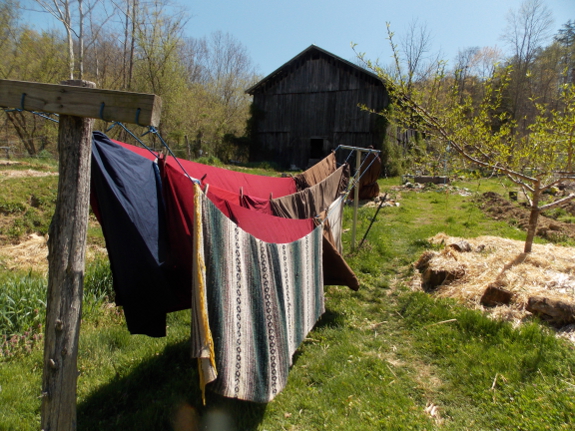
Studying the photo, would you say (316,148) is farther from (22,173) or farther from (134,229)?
(134,229)

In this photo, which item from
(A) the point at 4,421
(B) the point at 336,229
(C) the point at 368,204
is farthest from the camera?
(C) the point at 368,204

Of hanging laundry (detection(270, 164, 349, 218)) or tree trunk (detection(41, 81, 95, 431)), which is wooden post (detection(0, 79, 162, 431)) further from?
hanging laundry (detection(270, 164, 349, 218))

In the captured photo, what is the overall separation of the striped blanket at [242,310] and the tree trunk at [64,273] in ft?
2.15

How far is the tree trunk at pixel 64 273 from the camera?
192 centimetres

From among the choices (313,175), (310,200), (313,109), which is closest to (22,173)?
(313,175)

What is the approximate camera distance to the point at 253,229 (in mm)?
2957

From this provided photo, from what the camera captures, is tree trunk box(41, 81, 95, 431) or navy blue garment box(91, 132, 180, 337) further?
navy blue garment box(91, 132, 180, 337)

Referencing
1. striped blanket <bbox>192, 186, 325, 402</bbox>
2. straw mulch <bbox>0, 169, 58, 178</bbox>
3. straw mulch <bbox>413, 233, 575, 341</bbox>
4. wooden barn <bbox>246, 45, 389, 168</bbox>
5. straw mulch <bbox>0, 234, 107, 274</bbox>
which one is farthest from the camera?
wooden barn <bbox>246, 45, 389, 168</bbox>

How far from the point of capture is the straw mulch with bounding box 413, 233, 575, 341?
394 centimetres

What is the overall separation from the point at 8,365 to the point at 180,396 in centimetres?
153

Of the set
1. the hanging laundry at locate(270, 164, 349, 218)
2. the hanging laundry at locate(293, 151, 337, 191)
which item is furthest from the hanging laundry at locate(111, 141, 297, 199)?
the hanging laundry at locate(270, 164, 349, 218)

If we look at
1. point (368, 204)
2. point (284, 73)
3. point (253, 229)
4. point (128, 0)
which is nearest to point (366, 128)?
point (284, 73)

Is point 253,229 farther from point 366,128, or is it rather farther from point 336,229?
point 366,128

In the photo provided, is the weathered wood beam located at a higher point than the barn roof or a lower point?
lower
